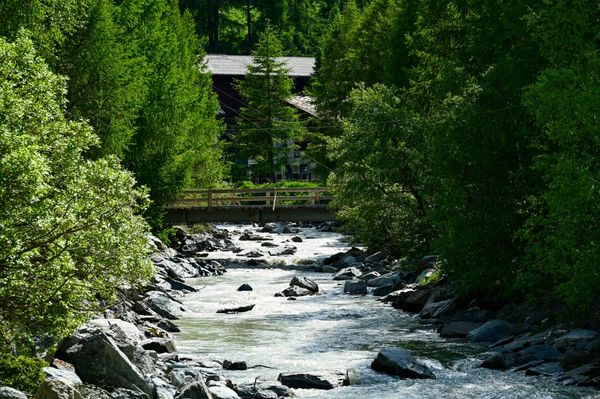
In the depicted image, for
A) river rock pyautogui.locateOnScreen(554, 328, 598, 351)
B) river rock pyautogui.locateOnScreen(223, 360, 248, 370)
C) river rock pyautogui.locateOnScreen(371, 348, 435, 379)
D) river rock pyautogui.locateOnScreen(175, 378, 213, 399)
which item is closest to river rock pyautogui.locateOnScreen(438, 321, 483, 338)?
river rock pyautogui.locateOnScreen(554, 328, 598, 351)

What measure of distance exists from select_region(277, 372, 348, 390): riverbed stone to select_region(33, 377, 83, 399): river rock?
5.82m

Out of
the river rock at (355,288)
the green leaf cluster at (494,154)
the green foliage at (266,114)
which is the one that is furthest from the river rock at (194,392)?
the green foliage at (266,114)

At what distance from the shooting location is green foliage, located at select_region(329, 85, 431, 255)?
3566 centimetres

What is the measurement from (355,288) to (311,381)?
1521 centimetres

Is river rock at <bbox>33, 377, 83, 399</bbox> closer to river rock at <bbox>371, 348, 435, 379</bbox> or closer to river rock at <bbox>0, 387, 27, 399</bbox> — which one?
river rock at <bbox>0, 387, 27, 399</bbox>

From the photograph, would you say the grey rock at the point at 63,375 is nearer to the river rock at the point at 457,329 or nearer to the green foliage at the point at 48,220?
the green foliage at the point at 48,220

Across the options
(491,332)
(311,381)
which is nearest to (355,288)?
(491,332)

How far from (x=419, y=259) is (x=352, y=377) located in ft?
48.0

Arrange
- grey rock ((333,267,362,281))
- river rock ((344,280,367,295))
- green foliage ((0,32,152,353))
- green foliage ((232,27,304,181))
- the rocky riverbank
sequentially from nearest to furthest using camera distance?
green foliage ((0,32,152,353))
the rocky riverbank
river rock ((344,280,367,295))
grey rock ((333,267,362,281))
green foliage ((232,27,304,181))

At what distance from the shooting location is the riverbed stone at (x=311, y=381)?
2008 centimetres

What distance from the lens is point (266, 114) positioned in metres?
70.6

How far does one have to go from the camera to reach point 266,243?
189 feet

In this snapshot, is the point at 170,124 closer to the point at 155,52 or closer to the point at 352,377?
the point at 155,52

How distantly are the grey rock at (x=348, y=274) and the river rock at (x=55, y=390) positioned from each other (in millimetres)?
25121
